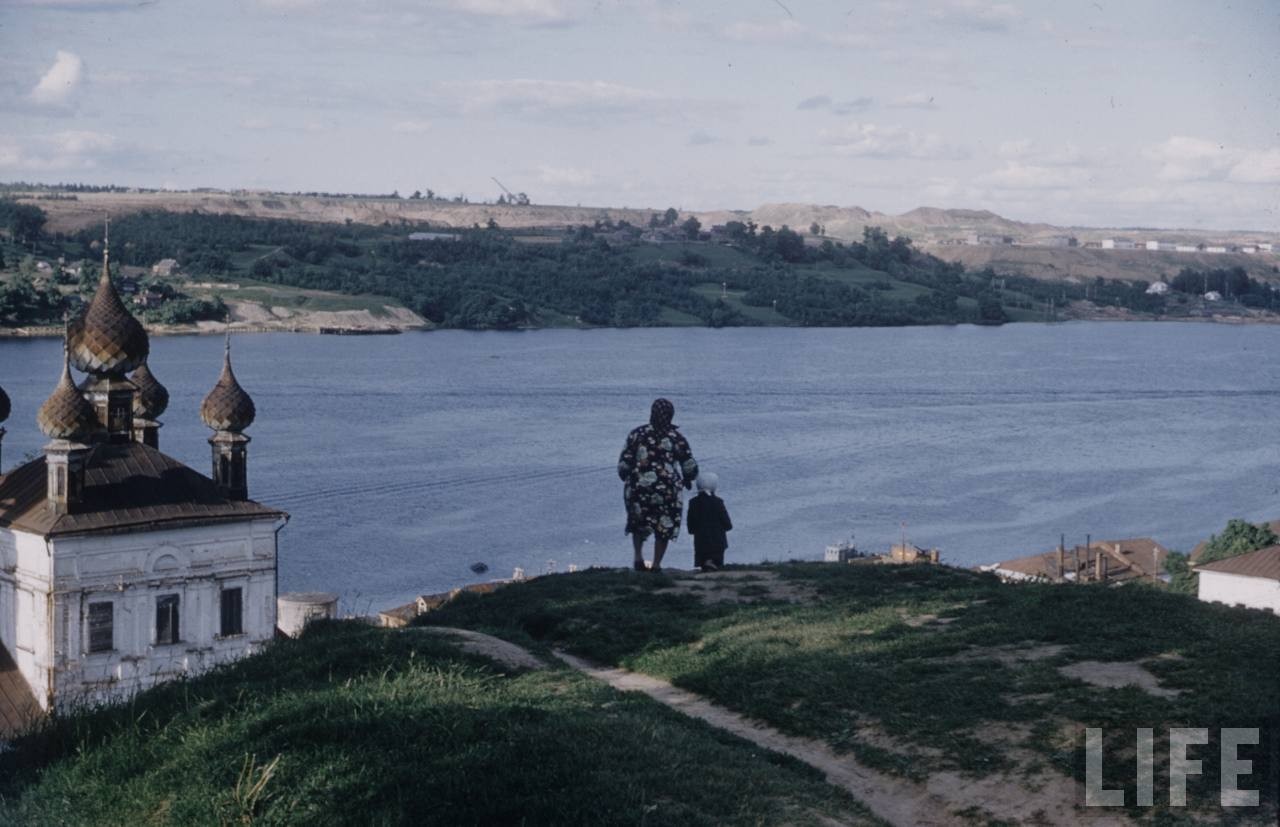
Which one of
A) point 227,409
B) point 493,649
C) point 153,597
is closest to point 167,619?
point 153,597

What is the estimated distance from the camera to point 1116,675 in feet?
31.4

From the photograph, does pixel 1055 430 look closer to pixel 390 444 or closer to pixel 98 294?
pixel 390 444

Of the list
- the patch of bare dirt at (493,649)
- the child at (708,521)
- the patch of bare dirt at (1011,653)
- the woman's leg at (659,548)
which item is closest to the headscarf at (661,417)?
the child at (708,521)

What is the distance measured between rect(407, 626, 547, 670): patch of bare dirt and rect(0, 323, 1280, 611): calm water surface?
19618 millimetres

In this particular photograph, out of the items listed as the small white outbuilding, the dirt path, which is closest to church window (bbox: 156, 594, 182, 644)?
the dirt path

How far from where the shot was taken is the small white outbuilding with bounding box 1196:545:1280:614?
79.9 feet

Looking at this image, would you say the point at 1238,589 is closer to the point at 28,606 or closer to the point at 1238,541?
the point at 1238,541

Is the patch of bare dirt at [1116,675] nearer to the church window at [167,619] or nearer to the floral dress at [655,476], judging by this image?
the floral dress at [655,476]

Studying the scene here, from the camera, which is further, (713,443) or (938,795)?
(713,443)

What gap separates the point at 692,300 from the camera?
10831cm

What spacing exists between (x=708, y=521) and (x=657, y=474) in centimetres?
74

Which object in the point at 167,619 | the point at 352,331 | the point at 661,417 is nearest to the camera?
the point at 661,417

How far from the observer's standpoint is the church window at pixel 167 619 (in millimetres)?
16188

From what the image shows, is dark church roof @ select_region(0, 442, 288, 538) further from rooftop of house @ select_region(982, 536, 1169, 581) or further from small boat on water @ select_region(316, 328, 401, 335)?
small boat on water @ select_region(316, 328, 401, 335)
